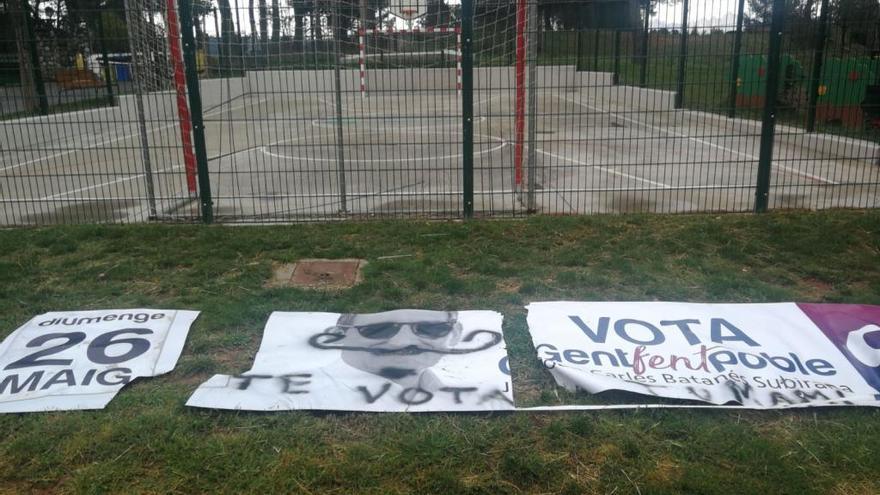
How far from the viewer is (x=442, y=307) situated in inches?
184

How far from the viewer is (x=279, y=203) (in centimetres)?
789

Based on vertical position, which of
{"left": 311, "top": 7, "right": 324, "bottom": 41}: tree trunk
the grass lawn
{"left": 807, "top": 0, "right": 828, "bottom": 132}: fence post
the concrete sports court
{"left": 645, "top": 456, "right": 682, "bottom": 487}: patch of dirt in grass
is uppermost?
{"left": 311, "top": 7, "right": 324, "bottom": 41}: tree trunk

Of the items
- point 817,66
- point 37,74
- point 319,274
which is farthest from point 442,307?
point 817,66

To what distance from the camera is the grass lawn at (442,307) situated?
2.90 metres

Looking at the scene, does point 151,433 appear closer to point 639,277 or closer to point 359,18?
point 639,277

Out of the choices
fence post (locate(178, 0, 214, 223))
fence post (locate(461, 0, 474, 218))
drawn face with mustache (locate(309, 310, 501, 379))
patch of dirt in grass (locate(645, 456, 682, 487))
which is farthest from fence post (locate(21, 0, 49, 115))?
patch of dirt in grass (locate(645, 456, 682, 487))

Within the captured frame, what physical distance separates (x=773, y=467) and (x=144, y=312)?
3751mm

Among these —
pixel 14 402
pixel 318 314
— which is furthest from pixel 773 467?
pixel 14 402

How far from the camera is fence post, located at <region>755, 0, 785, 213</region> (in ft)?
21.9

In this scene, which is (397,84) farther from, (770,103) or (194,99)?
(770,103)

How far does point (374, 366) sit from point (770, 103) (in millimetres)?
5183

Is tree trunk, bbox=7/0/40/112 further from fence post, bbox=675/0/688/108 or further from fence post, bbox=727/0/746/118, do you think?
fence post, bbox=727/0/746/118

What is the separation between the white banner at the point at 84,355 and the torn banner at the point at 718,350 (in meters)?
2.23

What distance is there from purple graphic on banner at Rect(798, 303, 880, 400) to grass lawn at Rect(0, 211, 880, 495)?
29 centimetres
